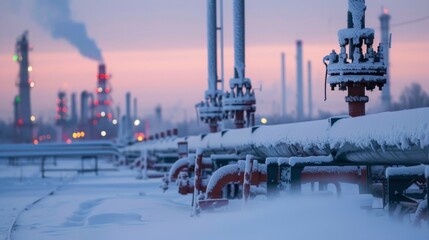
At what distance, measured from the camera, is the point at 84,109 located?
538 feet

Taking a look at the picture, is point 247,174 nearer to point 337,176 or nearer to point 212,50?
point 337,176

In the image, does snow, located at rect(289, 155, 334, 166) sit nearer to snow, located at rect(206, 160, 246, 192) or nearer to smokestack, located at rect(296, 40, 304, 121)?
snow, located at rect(206, 160, 246, 192)

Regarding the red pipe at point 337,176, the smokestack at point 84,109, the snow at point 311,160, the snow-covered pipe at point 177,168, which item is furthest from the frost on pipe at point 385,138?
the smokestack at point 84,109

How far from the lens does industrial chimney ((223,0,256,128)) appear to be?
2759cm

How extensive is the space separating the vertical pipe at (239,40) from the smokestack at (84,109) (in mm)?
133679

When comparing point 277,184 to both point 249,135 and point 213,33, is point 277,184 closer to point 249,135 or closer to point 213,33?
point 249,135

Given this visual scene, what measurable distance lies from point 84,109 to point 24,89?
43275 mm

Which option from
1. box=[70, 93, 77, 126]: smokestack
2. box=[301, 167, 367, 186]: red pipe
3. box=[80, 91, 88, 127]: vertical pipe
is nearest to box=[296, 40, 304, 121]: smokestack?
box=[301, 167, 367, 186]: red pipe

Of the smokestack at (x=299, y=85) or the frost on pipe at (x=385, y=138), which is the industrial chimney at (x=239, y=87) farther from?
the smokestack at (x=299, y=85)

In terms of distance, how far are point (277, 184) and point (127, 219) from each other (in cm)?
495

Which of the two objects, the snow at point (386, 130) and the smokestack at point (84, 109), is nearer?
the snow at point (386, 130)

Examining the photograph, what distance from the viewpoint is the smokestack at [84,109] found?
161000mm

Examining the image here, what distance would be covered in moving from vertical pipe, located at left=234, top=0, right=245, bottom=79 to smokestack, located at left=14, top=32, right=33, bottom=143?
94.6m

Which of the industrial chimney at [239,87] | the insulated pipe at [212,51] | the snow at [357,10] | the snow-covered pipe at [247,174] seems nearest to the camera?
the snow-covered pipe at [247,174]
